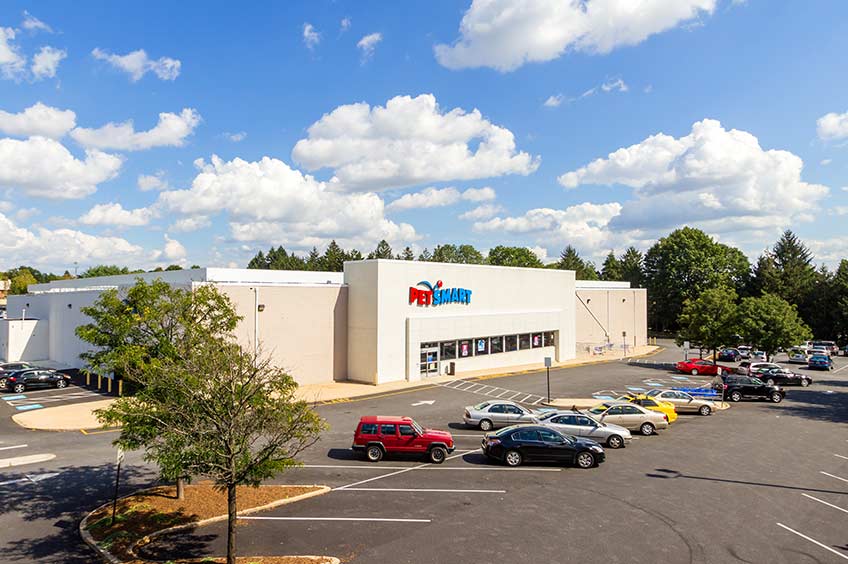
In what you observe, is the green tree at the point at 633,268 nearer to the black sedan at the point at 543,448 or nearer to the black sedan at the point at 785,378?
the black sedan at the point at 785,378

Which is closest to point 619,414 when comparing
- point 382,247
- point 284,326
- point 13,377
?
point 284,326

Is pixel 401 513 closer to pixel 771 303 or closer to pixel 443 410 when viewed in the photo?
pixel 443 410

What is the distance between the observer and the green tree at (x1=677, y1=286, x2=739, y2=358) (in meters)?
45.9

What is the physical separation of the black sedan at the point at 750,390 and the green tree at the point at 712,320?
1279cm

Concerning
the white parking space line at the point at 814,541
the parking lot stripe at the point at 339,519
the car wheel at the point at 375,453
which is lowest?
the white parking space line at the point at 814,541

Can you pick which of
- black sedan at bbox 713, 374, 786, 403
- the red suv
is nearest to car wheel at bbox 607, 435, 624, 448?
the red suv

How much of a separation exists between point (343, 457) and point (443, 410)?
9.63 metres

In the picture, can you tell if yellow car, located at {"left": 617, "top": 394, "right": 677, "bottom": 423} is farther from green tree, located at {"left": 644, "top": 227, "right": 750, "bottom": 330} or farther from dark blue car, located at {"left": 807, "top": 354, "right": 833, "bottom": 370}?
green tree, located at {"left": 644, "top": 227, "right": 750, "bottom": 330}

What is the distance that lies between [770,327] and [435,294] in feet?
94.8

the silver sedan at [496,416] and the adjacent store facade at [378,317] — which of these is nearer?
the silver sedan at [496,416]

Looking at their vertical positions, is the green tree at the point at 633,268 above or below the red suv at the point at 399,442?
above

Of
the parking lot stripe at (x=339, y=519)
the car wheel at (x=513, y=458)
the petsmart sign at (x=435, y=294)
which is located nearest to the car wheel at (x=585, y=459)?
the car wheel at (x=513, y=458)

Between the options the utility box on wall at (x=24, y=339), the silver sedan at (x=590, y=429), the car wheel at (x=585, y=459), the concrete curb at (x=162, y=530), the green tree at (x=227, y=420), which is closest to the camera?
the green tree at (x=227, y=420)

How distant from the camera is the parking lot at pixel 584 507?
12.5 metres
